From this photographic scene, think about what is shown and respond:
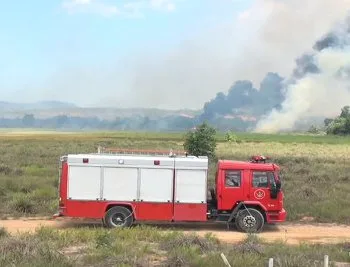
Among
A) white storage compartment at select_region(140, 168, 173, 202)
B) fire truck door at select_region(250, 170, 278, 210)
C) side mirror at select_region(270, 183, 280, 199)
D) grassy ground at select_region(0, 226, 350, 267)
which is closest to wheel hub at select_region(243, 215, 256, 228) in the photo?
Answer: fire truck door at select_region(250, 170, 278, 210)

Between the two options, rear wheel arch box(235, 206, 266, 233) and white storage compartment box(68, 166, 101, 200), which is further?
rear wheel arch box(235, 206, 266, 233)

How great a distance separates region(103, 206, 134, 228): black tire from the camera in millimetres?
17812

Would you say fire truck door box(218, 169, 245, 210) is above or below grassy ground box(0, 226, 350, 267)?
above

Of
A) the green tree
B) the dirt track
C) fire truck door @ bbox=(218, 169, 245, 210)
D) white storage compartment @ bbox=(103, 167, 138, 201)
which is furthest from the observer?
the green tree

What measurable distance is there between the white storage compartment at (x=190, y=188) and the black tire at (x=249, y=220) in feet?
4.22

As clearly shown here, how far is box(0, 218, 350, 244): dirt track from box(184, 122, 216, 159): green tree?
→ 2537 centimetres

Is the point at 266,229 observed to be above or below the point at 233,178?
below

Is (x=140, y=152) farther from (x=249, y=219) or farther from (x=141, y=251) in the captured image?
(x=141, y=251)

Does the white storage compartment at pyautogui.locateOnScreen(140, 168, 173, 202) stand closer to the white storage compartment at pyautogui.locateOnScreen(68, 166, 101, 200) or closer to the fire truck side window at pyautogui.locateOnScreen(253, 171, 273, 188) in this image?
the white storage compartment at pyautogui.locateOnScreen(68, 166, 101, 200)

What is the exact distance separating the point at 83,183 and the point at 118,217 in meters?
1.51

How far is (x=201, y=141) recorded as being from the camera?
46.1 m

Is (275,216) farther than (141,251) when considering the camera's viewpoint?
Yes

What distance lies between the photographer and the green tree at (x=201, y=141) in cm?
4572

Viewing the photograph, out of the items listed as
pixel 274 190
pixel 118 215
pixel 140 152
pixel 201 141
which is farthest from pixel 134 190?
pixel 201 141
